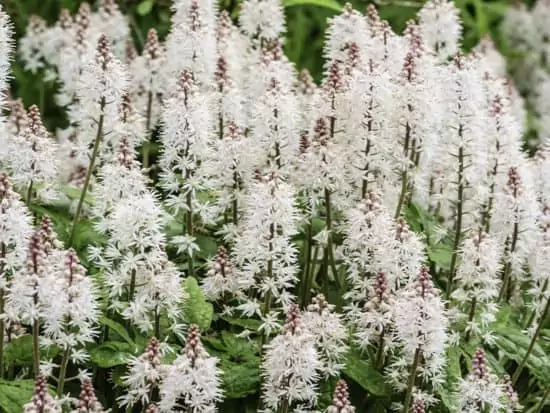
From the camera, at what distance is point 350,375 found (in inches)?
150

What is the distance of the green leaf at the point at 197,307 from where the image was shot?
12.7 feet

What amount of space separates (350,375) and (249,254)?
583 millimetres

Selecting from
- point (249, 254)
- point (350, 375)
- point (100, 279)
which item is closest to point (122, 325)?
point (100, 279)

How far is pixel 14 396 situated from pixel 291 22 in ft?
18.7

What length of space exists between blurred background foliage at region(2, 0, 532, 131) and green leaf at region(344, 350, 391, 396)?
357 cm

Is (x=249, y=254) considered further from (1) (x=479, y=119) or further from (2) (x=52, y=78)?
(2) (x=52, y=78)

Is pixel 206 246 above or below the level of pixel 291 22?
below

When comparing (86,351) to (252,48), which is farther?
(252,48)

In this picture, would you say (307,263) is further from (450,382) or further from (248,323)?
(450,382)

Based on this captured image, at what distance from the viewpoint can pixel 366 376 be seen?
385 centimetres

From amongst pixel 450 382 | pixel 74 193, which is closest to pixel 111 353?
pixel 74 193

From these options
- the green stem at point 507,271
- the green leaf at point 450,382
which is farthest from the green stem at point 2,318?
the green stem at point 507,271

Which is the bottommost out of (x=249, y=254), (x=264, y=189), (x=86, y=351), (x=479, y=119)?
(x=86, y=351)

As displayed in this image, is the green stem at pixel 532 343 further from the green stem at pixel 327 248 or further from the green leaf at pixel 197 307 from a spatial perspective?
the green leaf at pixel 197 307
